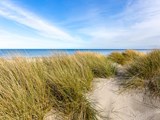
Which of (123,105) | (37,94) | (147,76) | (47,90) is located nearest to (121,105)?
(123,105)

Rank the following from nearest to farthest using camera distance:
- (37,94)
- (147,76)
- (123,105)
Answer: (37,94), (123,105), (147,76)

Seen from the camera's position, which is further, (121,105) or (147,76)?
(147,76)

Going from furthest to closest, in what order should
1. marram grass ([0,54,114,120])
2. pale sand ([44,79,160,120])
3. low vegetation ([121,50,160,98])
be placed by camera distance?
low vegetation ([121,50,160,98]), pale sand ([44,79,160,120]), marram grass ([0,54,114,120])

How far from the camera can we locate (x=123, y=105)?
3.13m

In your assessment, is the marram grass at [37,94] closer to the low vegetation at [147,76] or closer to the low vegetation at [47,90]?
the low vegetation at [47,90]

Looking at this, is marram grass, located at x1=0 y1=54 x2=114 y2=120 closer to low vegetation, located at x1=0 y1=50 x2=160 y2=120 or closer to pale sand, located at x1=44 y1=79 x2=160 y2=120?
low vegetation, located at x1=0 y1=50 x2=160 y2=120

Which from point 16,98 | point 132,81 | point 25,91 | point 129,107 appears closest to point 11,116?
point 16,98

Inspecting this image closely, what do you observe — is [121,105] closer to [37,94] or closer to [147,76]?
[147,76]

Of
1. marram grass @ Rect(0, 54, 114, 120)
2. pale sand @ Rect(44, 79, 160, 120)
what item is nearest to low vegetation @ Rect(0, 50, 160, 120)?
marram grass @ Rect(0, 54, 114, 120)

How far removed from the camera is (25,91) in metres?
2.60

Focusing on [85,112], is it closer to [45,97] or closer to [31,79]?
[45,97]

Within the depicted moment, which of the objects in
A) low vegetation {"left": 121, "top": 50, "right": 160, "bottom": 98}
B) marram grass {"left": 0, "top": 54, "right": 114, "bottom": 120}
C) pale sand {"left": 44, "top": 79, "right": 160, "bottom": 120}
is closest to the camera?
marram grass {"left": 0, "top": 54, "right": 114, "bottom": 120}

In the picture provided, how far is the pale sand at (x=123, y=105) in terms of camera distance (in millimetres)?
2834

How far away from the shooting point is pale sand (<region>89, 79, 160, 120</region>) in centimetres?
283
